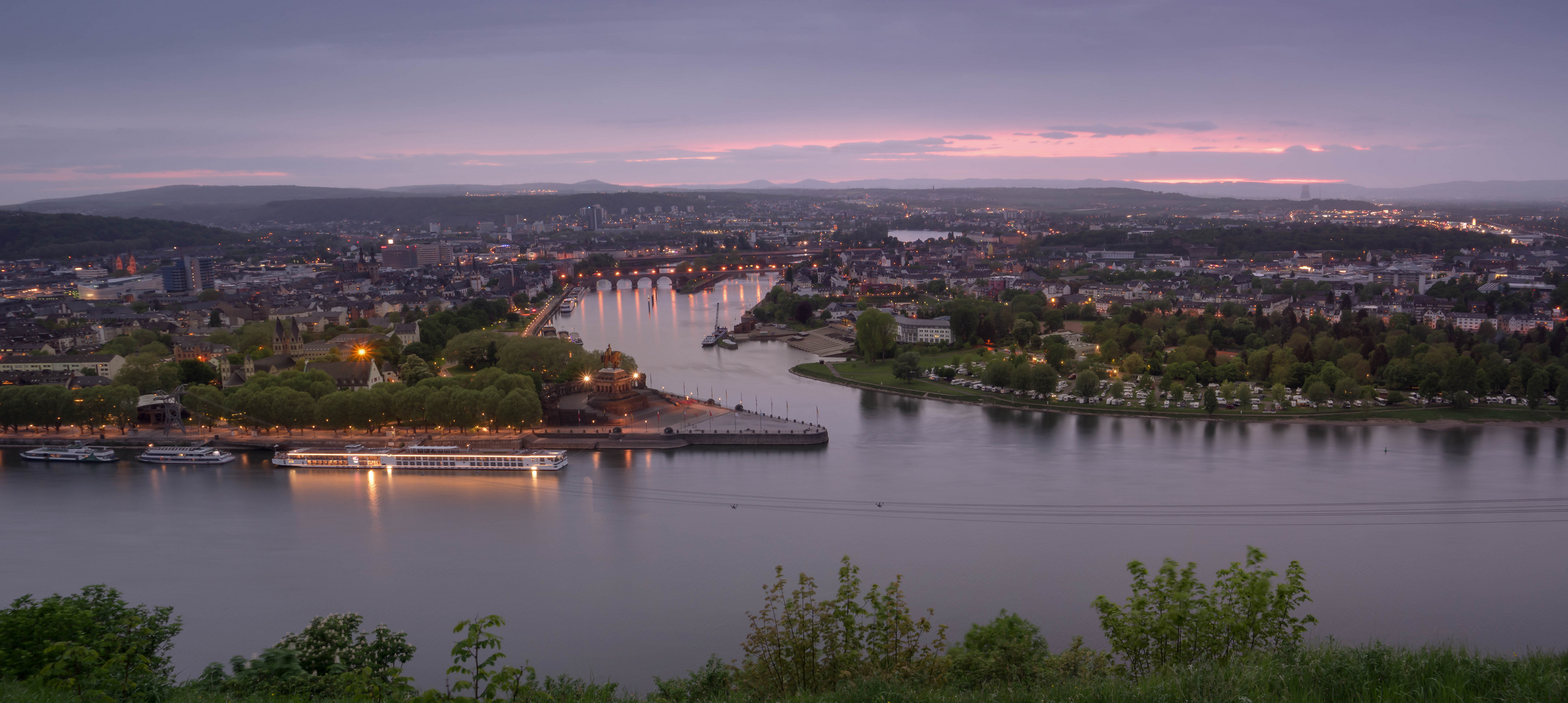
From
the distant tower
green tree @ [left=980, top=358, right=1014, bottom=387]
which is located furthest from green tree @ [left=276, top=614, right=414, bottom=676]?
the distant tower

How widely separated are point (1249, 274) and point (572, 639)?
2612 centimetres

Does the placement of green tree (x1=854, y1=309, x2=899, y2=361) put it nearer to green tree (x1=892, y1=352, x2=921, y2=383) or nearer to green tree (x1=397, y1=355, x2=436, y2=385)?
green tree (x1=892, y1=352, x2=921, y2=383)

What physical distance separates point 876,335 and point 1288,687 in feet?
41.2

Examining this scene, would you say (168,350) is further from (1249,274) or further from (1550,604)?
(1249,274)

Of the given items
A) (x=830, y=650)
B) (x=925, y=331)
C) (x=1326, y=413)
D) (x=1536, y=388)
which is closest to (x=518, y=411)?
(x=830, y=650)

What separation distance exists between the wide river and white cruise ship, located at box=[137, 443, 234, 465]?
0.21 metres

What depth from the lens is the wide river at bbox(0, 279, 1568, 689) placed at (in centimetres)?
559

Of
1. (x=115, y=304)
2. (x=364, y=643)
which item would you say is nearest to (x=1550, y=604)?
(x=364, y=643)

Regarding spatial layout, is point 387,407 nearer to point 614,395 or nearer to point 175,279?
point 614,395

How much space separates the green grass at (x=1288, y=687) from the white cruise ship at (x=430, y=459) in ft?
20.1

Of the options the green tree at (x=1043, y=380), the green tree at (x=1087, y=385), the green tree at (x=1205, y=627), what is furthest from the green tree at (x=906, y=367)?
the green tree at (x=1205, y=627)

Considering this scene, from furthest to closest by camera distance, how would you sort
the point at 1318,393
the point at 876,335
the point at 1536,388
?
1. the point at 876,335
2. the point at 1318,393
3. the point at 1536,388

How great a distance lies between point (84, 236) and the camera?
125 feet

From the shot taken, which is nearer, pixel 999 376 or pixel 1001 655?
pixel 1001 655
